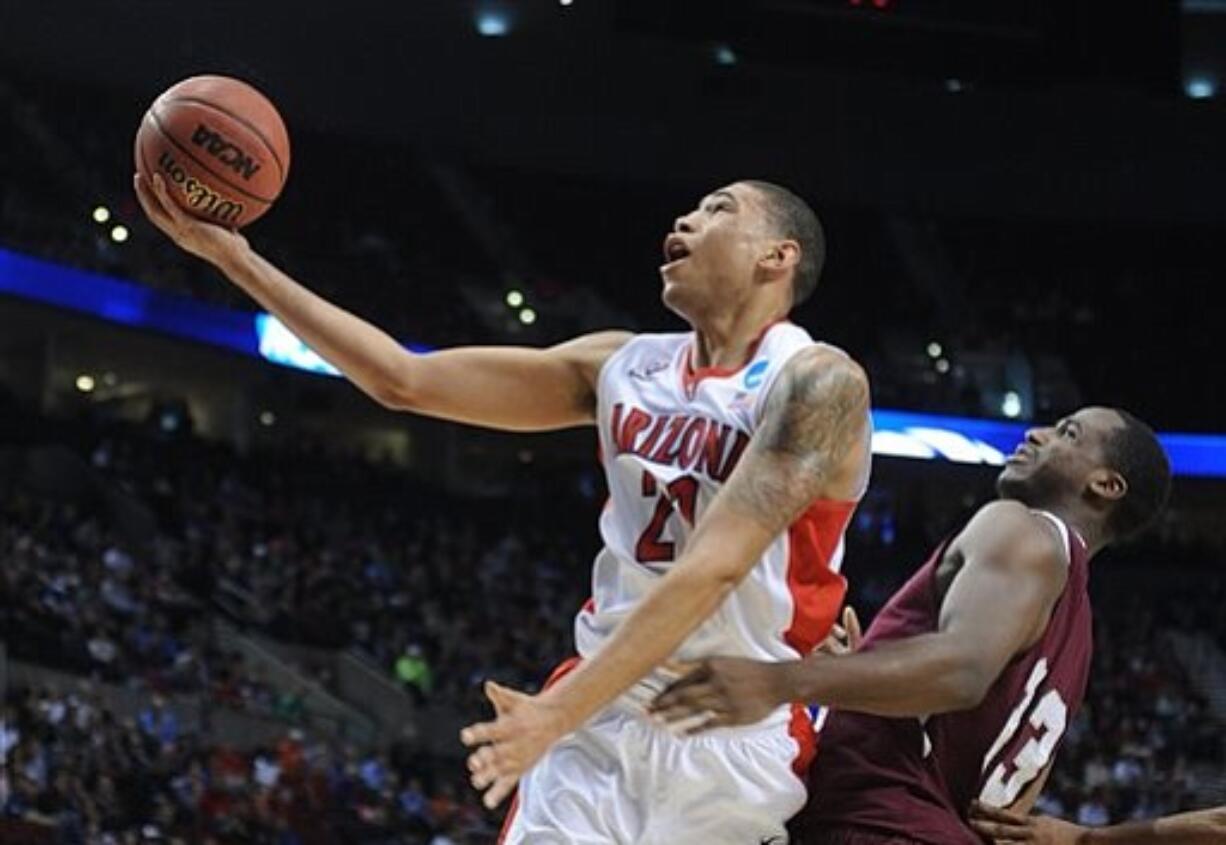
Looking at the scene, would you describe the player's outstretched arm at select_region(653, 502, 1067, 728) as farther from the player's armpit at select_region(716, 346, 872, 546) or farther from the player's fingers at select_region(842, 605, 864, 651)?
the player's fingers at select_region(842, 605, 864, 651)

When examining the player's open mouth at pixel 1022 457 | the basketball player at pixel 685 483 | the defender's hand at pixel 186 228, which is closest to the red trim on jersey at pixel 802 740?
the basketball player at pixel 685 483

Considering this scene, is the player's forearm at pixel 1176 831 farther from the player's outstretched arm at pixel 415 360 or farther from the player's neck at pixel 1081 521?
the player's outstretched arm at pixel 415 360

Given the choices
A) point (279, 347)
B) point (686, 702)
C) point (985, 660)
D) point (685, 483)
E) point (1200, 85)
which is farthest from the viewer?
point (1200, 85)

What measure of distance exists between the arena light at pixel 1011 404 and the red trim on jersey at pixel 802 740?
19.4 m

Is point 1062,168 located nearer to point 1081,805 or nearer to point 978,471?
point 978,471

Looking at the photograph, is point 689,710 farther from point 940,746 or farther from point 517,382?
point 517,382

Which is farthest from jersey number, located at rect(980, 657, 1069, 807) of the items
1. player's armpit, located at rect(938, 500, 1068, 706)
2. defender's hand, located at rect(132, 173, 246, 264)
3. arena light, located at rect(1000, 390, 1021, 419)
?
arena light, located at rect(1000, 390, 1021, 419)

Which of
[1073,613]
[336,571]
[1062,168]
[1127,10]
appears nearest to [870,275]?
[1062,168]

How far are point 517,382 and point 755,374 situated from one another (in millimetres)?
600

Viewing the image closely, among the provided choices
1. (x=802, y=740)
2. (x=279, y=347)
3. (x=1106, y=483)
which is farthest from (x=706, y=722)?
(x=279, y=347)

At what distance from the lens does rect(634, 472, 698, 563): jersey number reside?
151 inches

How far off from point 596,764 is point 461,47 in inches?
777

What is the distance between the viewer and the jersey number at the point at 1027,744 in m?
4.04

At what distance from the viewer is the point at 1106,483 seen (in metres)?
4.25
